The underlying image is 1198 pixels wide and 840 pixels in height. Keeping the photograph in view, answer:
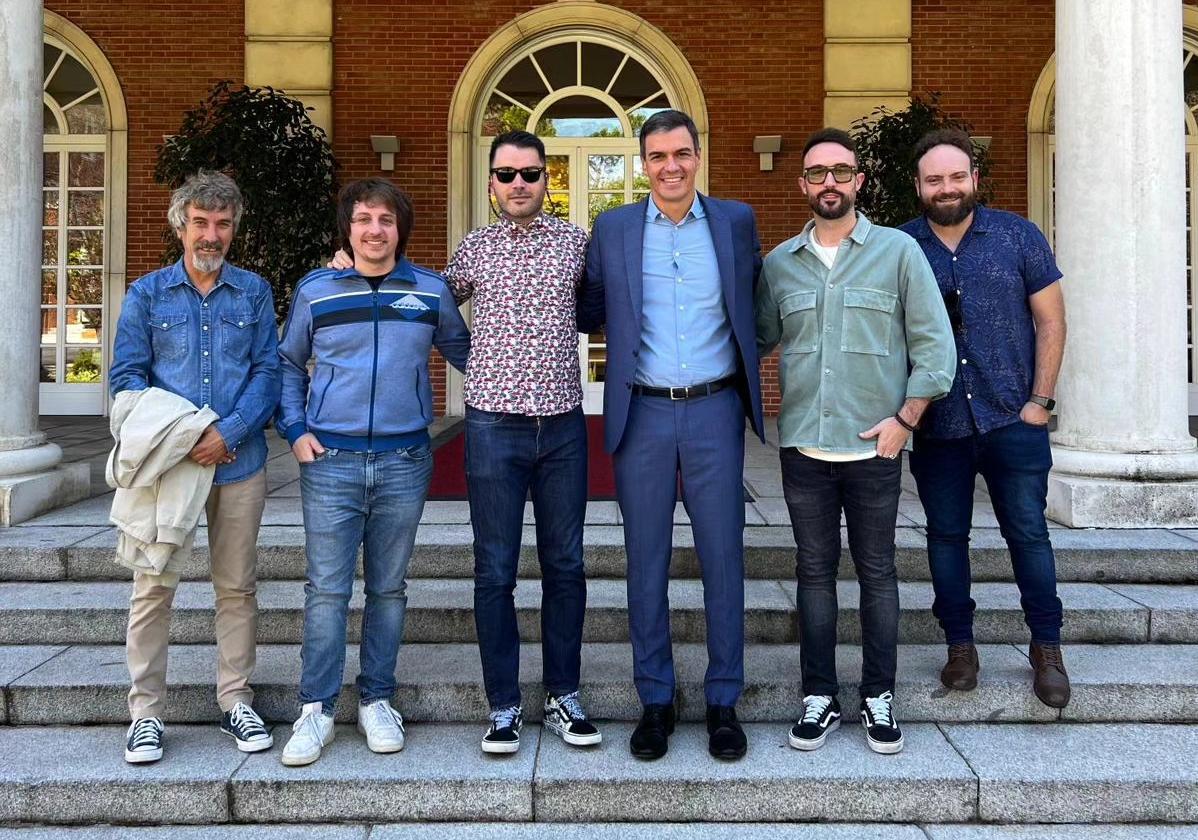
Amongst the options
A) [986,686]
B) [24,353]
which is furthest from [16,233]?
[986,686]

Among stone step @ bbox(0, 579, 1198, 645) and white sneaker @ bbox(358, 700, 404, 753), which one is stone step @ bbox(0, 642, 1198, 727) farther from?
stone step @ bbox(0, 579, 1198, 645)

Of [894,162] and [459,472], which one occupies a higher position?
[894,162]

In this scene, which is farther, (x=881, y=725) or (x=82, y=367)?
(x=82, y=367)

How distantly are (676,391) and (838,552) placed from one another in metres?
0.73

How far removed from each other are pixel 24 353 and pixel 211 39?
5.35 m

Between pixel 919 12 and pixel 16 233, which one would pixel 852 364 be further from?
pixel 919 12

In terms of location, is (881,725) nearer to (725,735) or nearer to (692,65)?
(725,735)

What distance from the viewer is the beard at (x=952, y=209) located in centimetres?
299

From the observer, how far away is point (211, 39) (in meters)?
8.98

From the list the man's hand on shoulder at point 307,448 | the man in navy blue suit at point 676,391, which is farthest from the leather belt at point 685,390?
the man's hand on shoulder at point 307,448

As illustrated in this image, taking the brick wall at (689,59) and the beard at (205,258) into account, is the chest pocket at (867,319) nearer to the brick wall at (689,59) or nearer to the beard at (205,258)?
the beard at (205,258)

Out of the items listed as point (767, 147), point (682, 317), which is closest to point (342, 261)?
point (682, 317)

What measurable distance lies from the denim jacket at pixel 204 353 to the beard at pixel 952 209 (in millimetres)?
2224

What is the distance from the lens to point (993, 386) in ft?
9.70
